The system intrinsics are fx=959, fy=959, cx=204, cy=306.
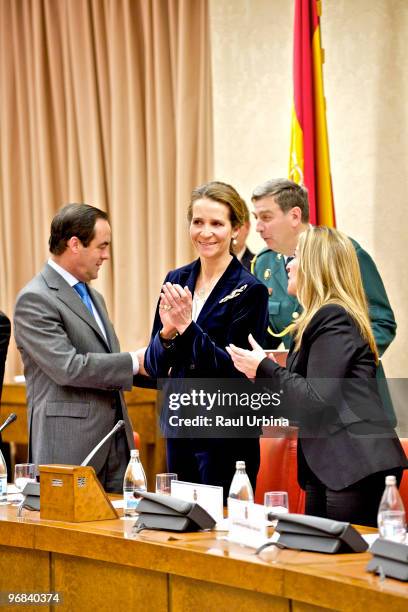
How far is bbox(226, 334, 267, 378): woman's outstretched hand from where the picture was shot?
307 cm

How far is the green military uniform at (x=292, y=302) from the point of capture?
4000 mm

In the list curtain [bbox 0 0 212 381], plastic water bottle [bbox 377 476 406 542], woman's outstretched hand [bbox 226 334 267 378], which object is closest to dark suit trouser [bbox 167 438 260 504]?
woman's outstretched hand [bbox 226 334 267 378]

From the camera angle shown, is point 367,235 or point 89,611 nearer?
point 89,611

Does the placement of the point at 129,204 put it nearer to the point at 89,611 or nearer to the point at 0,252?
the point at 0,252

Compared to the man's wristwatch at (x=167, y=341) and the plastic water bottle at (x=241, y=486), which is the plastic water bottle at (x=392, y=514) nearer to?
the plastic water bottle at (x=241, y=486)

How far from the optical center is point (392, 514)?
2.37 metres

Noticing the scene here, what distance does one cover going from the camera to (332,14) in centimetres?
545

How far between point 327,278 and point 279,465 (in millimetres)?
1024

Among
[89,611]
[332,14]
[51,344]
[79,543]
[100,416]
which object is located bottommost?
[89,611]

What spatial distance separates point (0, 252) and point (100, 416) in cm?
373

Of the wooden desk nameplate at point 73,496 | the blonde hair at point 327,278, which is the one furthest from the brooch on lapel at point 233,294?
the wooden desk nameplate at point 73,496

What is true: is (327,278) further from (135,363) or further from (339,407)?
(135,363)

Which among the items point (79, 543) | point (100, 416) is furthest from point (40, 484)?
point (100, 416)

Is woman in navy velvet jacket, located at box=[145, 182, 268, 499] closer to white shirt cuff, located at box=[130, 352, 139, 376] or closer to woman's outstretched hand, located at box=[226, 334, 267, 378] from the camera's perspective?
white shirt cuff, located at box=[130, 352, 139, 376]
